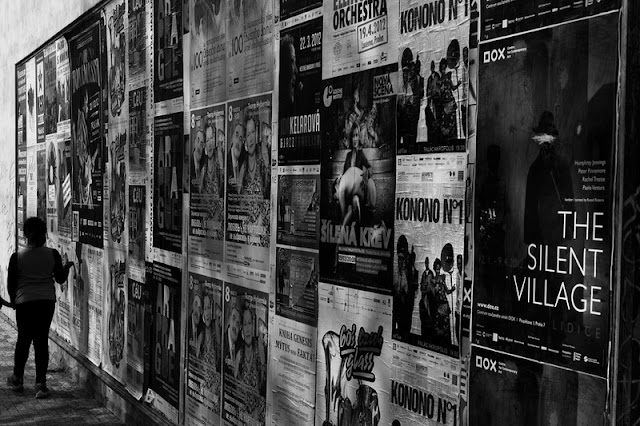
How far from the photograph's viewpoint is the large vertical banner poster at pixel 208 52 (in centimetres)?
572

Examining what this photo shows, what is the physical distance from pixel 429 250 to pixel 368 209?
0.52 meters

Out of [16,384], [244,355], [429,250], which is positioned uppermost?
[429,250]

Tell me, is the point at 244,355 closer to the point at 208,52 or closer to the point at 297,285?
the point at 297,285

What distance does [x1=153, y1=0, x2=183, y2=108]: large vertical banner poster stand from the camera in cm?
649

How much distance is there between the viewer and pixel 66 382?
32.0ft

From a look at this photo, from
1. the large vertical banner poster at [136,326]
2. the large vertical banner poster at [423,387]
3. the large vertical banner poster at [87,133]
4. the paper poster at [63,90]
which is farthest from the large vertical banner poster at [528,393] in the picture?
the paper poster at [63,90]

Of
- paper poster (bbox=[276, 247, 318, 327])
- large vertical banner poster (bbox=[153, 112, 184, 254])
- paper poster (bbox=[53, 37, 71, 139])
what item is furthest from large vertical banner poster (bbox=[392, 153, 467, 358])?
paper poster (bbox=[53, 37, 71, 139])

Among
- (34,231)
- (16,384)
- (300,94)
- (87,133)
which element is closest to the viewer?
(300,94)

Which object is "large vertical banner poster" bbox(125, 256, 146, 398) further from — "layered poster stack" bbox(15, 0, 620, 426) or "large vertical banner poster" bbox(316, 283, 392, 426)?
"large vertical banner poster" bbox(316, 283, 392, 426)

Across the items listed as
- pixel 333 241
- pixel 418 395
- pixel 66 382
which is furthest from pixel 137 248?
pixel 418 395

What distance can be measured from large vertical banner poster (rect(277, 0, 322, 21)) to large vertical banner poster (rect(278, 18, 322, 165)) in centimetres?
7

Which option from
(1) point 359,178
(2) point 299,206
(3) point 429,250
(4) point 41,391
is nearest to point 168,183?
(2) point 299,206

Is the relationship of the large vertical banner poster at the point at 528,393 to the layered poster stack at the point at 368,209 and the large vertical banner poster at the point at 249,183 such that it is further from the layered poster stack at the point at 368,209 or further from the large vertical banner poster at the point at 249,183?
the large vertical banner poster at the point at 249,183

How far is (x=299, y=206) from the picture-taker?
183 inches
